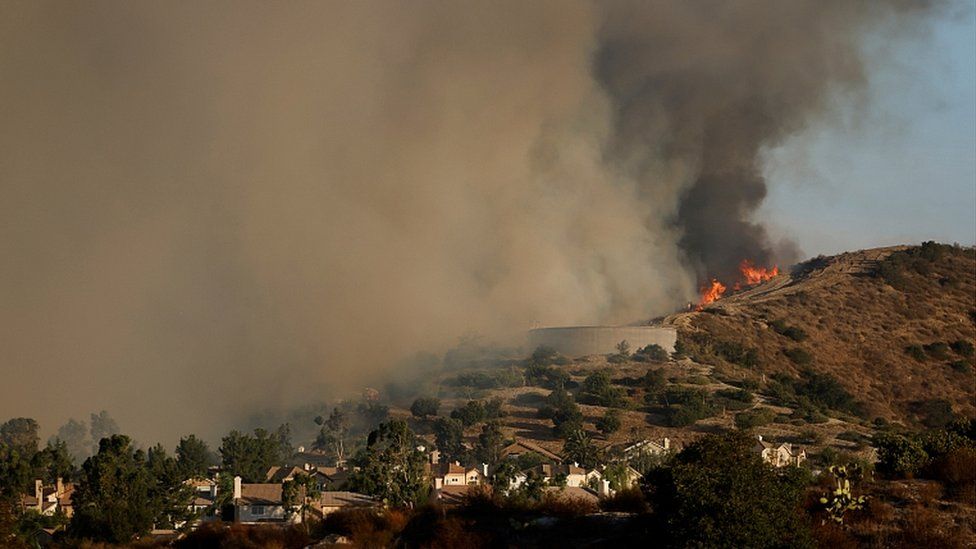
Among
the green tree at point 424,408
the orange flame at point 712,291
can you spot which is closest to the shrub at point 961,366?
the orange flame at point 712,291

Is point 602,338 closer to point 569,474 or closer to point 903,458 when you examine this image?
point 569,474

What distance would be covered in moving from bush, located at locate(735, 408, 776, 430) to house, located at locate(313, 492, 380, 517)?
38.3m

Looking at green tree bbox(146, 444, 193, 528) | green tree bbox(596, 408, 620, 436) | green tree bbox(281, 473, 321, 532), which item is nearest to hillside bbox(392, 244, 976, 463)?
green tree bbox(596, 408, 620, 436)

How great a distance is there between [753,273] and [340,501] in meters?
108

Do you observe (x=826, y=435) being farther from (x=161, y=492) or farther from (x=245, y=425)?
(x=245, y=425)

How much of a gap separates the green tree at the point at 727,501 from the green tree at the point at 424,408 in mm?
81274

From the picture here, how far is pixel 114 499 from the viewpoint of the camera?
180 feet

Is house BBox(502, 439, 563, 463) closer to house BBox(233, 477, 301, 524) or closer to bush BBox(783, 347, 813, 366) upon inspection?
house BBox(233, 477, 301, 524)

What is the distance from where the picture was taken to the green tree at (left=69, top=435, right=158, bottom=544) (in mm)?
46750

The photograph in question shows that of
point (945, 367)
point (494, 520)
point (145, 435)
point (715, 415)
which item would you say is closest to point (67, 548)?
point (494, 520)

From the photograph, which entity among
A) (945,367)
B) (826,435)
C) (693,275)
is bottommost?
(826,435)

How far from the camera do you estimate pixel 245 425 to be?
138 meters

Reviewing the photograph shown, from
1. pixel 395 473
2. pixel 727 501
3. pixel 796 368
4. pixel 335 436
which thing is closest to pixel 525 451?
pixel 335 436

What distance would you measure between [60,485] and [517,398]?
1721 inches
